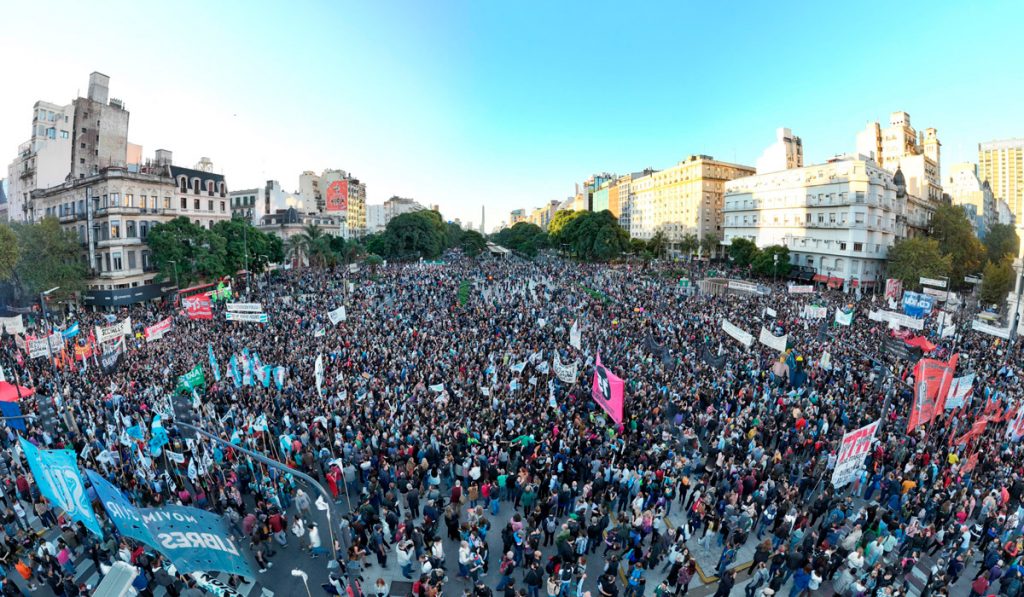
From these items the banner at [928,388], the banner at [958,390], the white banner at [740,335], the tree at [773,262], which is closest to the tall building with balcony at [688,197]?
the tree at [773,262]

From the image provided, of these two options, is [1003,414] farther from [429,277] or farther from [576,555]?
[429,277]

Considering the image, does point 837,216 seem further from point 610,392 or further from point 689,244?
point 610,392

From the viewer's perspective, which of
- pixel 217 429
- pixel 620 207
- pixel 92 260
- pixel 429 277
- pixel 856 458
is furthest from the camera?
pixel 620 207

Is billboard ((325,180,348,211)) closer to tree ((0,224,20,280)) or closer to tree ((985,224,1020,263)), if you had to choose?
tree ((0,224,20,280))

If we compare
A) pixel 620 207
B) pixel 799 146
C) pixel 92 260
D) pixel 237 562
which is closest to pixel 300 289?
pixel 92 260

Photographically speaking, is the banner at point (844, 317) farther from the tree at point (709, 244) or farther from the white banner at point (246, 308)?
the tree at point (709, 244)

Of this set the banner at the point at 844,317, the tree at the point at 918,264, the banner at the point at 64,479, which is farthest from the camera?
the tree at the point at 918,264
